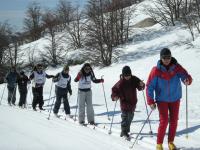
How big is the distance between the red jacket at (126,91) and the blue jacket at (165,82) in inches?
63.6

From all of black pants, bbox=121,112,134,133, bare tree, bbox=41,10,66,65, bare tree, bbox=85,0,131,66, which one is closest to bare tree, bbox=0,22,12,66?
bare tree, bbox=41,10,66,65

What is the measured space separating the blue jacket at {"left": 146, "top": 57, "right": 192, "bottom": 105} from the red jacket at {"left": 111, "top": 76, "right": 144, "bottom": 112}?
5.30 feet

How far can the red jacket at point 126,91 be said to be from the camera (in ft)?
27.9

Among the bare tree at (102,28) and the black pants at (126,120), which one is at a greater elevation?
the bare tree at (102,28)

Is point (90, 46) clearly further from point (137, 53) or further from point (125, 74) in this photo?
point (125, 74)

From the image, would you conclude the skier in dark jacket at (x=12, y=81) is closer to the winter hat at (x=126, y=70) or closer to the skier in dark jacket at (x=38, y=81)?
the skier in dark jacket at (x=38, y=81)

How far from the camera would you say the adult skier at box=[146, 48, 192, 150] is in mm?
6730

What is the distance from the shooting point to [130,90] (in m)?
8.55

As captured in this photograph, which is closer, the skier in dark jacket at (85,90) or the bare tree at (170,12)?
the skier in dark jacket at (85,90)

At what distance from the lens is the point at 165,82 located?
22.2 feet

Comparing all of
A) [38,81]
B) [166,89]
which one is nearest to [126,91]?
[166,89]

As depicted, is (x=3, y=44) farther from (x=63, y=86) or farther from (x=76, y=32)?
(x=63, y=86)

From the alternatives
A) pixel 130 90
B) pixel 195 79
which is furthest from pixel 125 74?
pixel 195 79

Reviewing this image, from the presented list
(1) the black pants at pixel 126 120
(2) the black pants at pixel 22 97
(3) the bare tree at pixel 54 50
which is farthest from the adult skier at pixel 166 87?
(3) the bare tree at pixel 54 50
